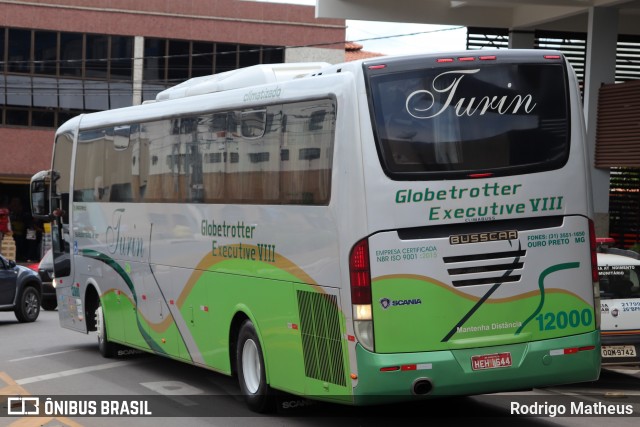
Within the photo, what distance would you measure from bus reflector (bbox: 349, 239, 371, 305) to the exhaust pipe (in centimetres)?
79

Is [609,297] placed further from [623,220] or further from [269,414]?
[623,220]

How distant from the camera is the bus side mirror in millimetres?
18594

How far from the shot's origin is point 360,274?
31.6 feet

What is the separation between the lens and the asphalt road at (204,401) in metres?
11.4

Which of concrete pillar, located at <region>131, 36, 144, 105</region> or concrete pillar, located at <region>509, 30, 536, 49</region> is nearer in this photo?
concrete pillar, located at <region>509, 30, 536, 49</region>

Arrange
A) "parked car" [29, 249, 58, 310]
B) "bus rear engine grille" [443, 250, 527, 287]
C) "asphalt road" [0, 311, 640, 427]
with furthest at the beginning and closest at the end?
1. "parked car" [29, 249, 58, 310]
2. "asphalt road" [0, 311, 640, 427]
3. "bus rear engine grille" [443, 250, 527, 287]

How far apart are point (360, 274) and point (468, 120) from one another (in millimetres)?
1666

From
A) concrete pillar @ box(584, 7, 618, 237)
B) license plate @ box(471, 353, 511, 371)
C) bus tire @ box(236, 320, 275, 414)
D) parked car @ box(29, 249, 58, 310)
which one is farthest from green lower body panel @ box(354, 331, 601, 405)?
parked car @ box(29, 249, 58, 310)

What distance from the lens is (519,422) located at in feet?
36.8

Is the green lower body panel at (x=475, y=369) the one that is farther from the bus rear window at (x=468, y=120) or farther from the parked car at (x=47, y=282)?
the parked car at (x=47, y=282)

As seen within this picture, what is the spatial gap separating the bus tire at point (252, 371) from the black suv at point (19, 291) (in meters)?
12.3

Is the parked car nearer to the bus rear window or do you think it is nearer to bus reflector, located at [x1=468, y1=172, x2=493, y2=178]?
the bus rear window

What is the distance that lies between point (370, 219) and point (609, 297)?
17.7 ft

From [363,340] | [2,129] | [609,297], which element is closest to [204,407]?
[363,340]
